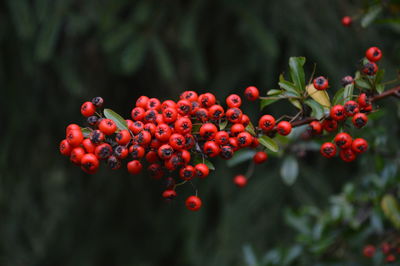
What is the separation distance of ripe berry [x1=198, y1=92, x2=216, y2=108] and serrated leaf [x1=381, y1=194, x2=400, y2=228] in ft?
4.11

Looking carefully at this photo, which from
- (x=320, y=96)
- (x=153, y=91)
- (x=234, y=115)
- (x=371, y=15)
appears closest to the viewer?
(x=234, y=115)

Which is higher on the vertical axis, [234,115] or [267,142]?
[234,115]

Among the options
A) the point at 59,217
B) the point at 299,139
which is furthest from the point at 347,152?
the point at 59,217

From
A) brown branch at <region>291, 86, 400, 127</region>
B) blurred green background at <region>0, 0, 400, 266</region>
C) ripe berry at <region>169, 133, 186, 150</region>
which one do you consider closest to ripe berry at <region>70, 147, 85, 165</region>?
ripe berry at <region>169, 133, 186, 150</region>

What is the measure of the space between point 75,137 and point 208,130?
15.4 inches

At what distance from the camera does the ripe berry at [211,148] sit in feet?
3.96

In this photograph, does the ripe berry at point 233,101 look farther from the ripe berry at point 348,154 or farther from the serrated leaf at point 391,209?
the serrated leaf at point 391,209

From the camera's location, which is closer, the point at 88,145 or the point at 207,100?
the point at 88,145

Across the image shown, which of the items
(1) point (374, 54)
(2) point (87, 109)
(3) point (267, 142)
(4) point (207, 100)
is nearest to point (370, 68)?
(1) point (374, 54)

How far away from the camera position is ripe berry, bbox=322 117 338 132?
1.31 meters

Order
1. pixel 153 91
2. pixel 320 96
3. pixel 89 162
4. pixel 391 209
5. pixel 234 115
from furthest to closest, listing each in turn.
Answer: pixel 153 91 → pixel 391 209 → pixel 320 96 → pixel 234 115 → pixel 89 162

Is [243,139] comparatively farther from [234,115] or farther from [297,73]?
[297,73]

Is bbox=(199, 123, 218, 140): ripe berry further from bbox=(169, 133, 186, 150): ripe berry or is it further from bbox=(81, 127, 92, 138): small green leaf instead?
bbox=(81, 127, 92, 138): small green leaf

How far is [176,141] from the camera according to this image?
3.78 ft
